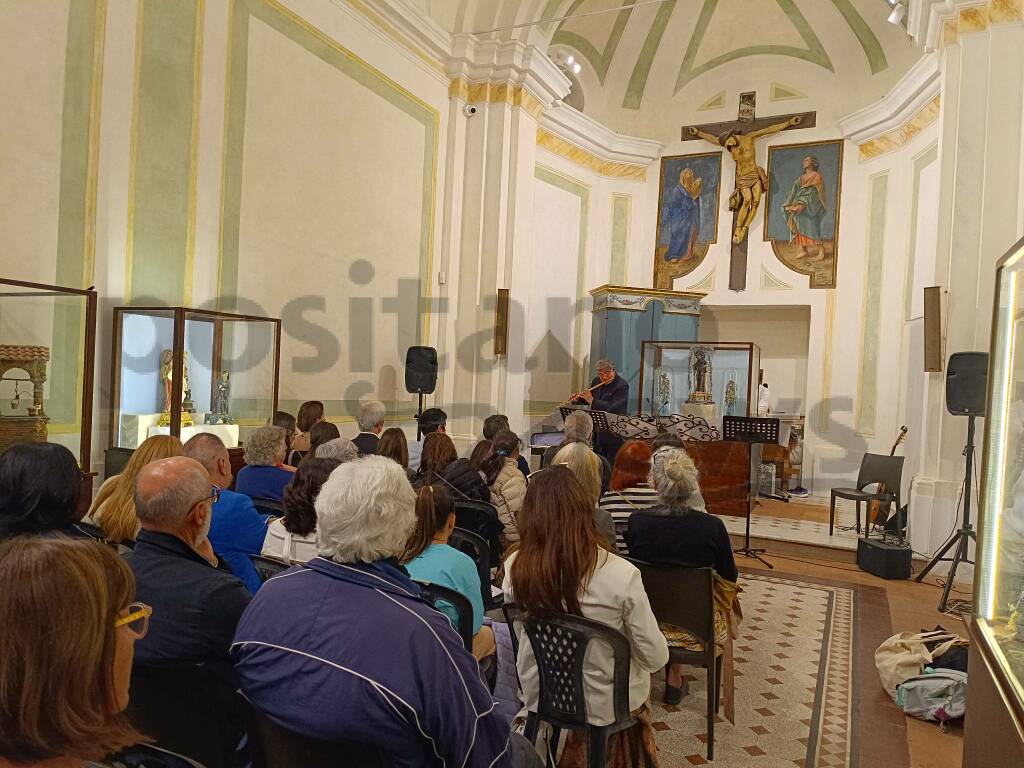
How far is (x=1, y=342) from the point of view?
466cm

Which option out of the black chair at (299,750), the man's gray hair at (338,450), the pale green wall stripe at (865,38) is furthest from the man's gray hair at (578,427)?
the pale green wall stripe at (865,38)

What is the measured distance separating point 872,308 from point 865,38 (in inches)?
168

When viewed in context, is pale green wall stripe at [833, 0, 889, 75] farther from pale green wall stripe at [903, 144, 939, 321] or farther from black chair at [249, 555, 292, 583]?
black chair at [249, 555, 292, 583]

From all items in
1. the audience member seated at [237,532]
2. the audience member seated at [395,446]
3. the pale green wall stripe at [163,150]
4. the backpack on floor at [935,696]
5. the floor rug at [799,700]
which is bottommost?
the floor rug at [799,700]

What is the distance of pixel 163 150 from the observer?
611 cm

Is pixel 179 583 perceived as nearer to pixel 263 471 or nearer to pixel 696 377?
pixel 263 471

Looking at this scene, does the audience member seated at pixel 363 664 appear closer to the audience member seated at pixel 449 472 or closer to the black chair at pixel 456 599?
the black chair at pixel 456 599

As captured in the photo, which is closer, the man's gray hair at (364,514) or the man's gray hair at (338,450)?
the man's gray hair at (364,514)

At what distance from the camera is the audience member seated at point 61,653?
965 mm

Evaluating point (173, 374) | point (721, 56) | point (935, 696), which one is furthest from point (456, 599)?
point (721, 56)

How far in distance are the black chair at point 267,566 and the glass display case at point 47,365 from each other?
254 cm

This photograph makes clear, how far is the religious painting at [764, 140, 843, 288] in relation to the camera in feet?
40.8

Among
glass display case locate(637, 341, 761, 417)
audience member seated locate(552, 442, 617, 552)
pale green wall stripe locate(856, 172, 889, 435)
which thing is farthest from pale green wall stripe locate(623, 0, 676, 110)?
audience member seated locate(552, 442, 617, 552)

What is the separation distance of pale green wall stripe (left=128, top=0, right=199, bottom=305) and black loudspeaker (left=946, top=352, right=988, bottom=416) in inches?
240
